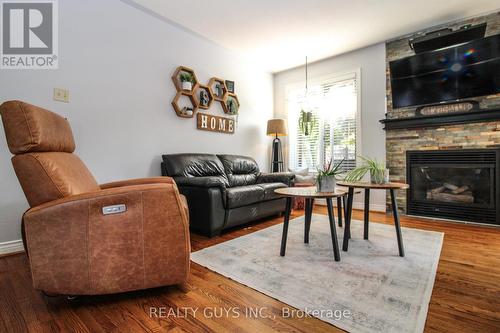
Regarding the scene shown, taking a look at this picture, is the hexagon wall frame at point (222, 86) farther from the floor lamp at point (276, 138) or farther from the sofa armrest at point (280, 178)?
the sofa armrest at point (280, 178)

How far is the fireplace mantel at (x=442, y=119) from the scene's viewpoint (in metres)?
2.95

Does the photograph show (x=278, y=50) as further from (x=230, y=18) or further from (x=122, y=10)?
(x=122, y=10)

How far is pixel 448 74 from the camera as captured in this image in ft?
10.6

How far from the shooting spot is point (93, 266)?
125 cm

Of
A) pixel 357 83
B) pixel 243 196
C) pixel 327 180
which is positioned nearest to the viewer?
pixel 327 180

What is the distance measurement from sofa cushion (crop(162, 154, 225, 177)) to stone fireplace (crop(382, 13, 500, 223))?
2.52 m

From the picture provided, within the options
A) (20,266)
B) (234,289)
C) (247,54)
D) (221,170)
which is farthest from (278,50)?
(20,266)

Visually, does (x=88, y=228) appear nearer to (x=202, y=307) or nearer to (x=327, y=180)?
(x=202, y=307)

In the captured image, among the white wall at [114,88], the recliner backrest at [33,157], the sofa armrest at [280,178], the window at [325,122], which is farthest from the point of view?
the window at [325,122]

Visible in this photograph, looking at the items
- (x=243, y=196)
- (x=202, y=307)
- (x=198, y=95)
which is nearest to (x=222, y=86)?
(x=198, y=95)

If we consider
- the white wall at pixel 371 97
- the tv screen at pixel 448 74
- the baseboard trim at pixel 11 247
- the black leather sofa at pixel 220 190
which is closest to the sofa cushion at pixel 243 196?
the black leather sofa at pixel 220 190

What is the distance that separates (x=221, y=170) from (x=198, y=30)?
1.92 metres

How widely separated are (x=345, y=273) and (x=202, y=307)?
3.15 feet

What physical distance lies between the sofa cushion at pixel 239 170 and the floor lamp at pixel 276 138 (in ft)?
2.31
